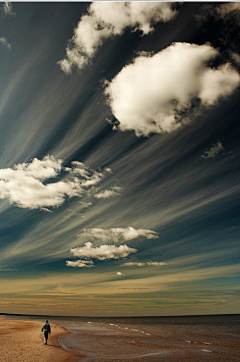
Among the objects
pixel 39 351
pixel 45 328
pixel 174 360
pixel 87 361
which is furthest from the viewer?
pixel 45 328

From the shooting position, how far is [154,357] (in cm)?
2228

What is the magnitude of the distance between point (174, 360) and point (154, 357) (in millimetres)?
2085

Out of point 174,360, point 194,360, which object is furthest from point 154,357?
point 194,360

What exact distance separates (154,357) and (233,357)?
9.72 meters

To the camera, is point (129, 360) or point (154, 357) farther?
point (154, 357)

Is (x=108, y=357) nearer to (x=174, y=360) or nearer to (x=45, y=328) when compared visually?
(x=174, y=360)

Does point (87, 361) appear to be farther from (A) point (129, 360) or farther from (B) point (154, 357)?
(B) point (154, 357)

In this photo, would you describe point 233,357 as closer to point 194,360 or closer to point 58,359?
point 194,360

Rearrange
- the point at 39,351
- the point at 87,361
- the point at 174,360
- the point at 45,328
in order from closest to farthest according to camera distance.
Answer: the point at 87,361 < the point at 174,360 < the point at 39,351 < the point at 45,328

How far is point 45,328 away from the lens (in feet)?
87.6

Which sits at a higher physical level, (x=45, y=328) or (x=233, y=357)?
(x=45, y=328)

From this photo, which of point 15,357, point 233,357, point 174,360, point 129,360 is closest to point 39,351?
point 15,357

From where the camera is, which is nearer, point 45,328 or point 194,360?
point 194,360

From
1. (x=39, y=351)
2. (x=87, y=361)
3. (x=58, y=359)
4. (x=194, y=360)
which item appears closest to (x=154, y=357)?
(x=194, y=360)
